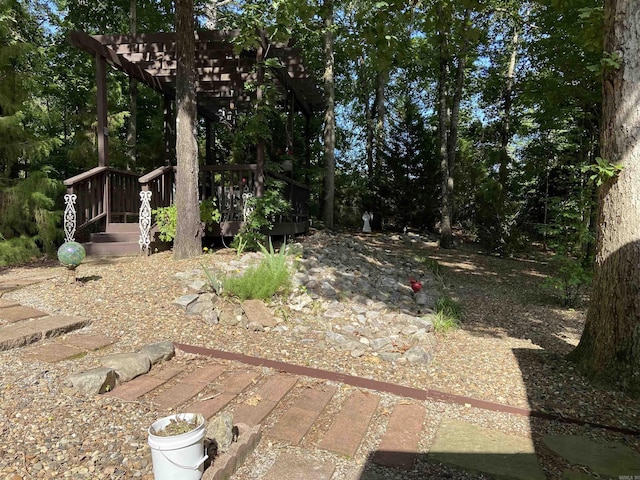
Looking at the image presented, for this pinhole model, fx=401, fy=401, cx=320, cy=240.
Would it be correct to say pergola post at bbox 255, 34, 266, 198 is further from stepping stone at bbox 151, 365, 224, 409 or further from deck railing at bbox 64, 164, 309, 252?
stepping stone at bbox 151, 365, 224, 409

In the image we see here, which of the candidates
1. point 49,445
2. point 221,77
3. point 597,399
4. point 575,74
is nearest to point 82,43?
point 221,77

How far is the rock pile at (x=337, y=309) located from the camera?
11.7 feet

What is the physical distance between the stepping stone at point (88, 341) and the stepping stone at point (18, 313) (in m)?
0.56

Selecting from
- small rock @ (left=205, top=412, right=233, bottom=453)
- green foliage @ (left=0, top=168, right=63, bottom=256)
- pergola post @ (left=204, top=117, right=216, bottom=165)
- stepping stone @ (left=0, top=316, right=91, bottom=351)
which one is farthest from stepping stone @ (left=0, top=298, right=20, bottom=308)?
pergola post @ (left=204, top=117, right=216, bottom=165)

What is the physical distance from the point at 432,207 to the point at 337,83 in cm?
866

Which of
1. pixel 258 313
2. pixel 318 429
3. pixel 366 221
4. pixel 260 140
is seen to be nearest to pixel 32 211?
pixel 260 140

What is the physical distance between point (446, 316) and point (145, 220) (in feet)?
14.4

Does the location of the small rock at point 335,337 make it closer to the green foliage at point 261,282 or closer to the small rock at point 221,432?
the green foliage at point 261,282

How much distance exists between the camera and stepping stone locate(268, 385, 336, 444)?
2.20 m

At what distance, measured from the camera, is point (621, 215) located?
2.83 meters

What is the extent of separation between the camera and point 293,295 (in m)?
4.39

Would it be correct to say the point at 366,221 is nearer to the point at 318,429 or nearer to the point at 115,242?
the point at 115,242

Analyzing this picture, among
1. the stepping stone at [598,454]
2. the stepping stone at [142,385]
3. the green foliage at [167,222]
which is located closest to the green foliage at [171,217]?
the green foliage at [167,222]

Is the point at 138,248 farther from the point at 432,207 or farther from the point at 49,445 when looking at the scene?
the point at 432,207
